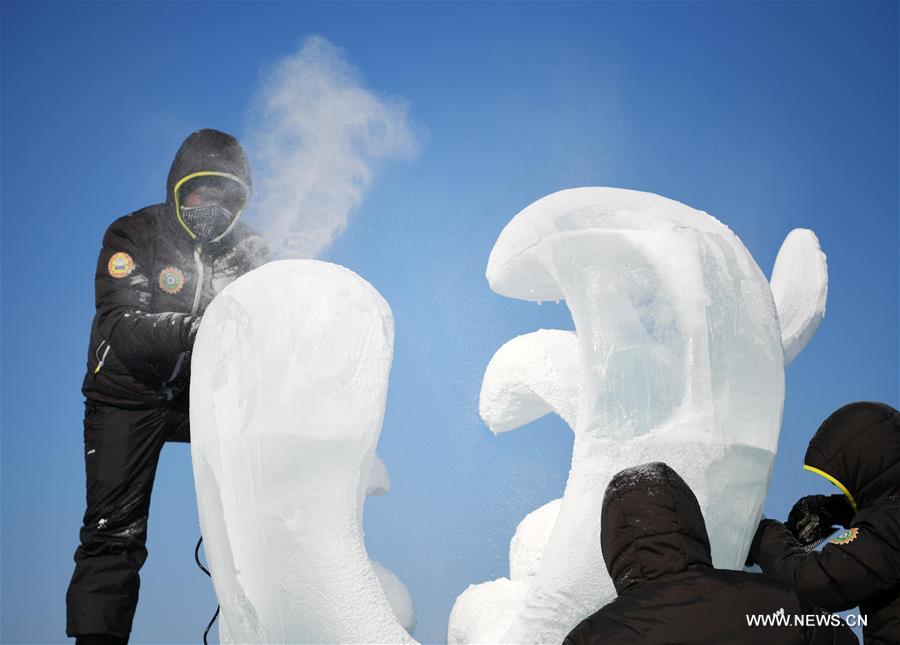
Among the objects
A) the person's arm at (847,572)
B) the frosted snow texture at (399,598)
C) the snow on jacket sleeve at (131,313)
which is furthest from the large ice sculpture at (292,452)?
the person's arm at (847,572)

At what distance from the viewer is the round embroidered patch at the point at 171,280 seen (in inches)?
155

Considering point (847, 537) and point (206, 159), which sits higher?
point (206, 159)

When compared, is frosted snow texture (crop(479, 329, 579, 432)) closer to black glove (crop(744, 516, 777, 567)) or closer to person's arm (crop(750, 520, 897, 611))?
black glove (crop(744, 516, 777, 567))

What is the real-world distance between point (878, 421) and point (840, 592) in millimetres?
600

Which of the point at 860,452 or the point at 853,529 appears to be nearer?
the point at 853,529

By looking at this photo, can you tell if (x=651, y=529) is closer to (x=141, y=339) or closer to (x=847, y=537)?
(x=847, y=537)

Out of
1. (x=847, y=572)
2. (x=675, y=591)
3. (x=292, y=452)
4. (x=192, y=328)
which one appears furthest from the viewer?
(x=192, y=328)

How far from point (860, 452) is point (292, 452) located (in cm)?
192

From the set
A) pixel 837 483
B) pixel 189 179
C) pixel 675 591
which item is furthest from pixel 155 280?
pixel 837 483

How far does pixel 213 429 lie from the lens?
10.1ft

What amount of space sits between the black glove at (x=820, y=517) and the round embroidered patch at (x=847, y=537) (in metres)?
0.43

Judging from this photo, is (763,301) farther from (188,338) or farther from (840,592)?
(188,338)

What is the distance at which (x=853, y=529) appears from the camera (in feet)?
8.34

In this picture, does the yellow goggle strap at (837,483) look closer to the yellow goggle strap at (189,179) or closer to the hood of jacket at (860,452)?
the hood of jacket at (860,452)
